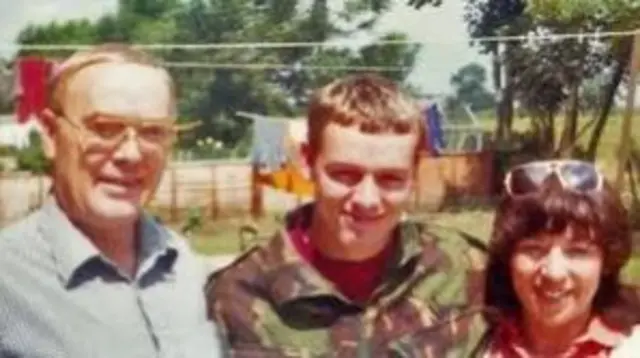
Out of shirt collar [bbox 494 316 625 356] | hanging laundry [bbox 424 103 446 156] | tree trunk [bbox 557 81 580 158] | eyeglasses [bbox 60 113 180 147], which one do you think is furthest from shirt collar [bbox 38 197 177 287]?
tree trunk [bbox 557 81 580 158]

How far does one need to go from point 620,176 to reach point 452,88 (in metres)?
0.30

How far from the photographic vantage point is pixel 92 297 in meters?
2.33

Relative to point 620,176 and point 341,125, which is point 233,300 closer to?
point 341,125

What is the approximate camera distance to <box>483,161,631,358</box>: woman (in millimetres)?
2369

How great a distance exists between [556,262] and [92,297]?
722mm

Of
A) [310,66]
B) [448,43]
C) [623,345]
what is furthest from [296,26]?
[623,345]

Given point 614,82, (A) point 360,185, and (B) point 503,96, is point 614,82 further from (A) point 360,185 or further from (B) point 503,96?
(A) point 360,185

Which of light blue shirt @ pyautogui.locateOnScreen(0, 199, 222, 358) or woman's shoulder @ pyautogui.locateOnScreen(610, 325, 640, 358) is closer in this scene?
light blue shirt @ pyautogui.locateOnScreen(0, 199, 222, 358)

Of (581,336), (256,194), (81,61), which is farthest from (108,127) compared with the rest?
(581,336)

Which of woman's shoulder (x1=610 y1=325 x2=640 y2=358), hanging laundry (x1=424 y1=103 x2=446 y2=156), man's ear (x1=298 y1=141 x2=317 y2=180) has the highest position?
hanging laundry (x1=424 y1=103 x2=446 y2=156)

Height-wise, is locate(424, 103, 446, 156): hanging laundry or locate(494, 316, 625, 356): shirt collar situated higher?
locate(424, 103, 446, 156): hanging laundry

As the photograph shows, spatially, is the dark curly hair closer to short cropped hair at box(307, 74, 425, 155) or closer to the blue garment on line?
short cropped hair at box(307, 74, 425, 155)

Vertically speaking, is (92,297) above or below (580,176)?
below

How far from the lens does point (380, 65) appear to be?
2.43 meters
